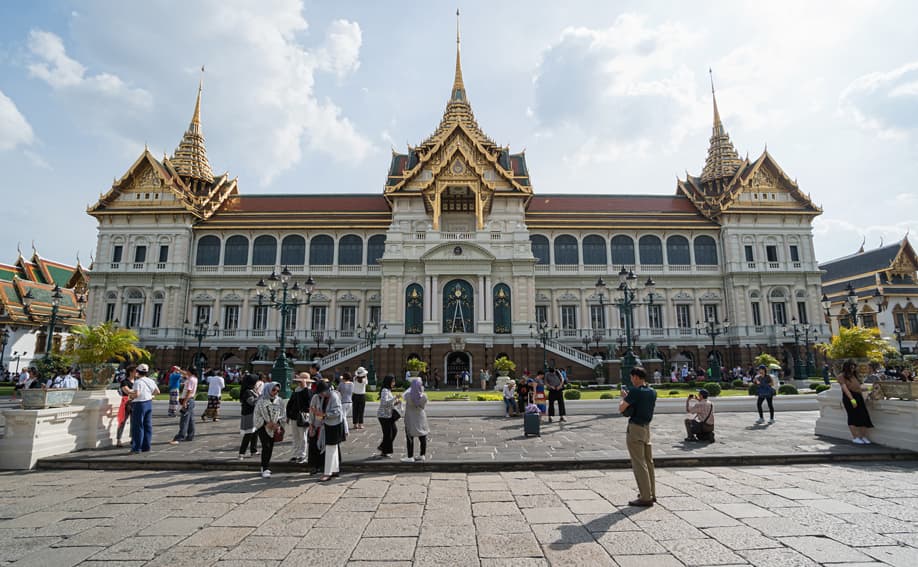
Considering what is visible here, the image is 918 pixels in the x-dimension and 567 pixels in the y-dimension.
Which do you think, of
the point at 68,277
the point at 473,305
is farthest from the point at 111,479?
the point at 68,277

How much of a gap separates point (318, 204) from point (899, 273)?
54.8 m

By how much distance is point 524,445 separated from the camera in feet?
34.4

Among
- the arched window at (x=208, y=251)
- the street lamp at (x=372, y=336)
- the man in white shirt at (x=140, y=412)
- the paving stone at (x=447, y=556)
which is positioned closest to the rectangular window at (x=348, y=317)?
the street lamp at (x=372, y=336)

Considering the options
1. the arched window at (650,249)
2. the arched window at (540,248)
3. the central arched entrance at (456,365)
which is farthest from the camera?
the arched window at (650,249)

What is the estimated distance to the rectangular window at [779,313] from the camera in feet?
120

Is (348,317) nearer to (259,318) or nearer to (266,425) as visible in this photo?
(259,318)

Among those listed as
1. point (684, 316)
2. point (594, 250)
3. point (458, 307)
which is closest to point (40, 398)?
point (458, 307)

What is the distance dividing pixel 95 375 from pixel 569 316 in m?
31.1

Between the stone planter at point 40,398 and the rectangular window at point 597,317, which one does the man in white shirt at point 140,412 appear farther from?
the rectangular window at point 597,317

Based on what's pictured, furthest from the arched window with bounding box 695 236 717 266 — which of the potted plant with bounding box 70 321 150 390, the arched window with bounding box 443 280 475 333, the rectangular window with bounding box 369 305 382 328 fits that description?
the potted plant with bounding box 70 321 150 390

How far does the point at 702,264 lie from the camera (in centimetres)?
3819

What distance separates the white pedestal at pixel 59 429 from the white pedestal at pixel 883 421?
54.2 ft

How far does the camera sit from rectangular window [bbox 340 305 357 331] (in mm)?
36781

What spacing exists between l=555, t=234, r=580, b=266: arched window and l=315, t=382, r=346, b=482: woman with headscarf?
3173 centimetres
